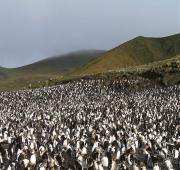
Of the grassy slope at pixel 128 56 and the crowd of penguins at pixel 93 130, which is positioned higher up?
the grassy slope at pixel 128 56

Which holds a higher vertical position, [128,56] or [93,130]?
[128,56]

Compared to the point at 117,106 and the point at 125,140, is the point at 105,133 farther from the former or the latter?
the point at 117,106

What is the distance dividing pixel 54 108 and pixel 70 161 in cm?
2949

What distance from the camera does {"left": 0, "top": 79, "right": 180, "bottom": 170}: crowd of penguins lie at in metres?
22.7

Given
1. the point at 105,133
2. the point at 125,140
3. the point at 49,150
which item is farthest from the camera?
the point at 105,133

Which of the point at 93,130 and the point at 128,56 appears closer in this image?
the point at 93,130

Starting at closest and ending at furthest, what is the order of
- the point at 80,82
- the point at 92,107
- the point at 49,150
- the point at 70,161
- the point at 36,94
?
1. the point at 70,161
2. the point at 49,150
3. the point at 92,107
4. the point at 36,94
5. the point at 80,82

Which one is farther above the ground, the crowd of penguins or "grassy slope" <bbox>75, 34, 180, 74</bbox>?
"grassy slope" <bbox>75, 34, 180, 74</bbox>

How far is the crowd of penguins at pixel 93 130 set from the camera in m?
22.7

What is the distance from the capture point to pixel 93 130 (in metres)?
33.0

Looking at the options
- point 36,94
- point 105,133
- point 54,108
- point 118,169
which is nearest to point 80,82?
point 36,94

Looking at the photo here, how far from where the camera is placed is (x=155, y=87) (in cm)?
6775

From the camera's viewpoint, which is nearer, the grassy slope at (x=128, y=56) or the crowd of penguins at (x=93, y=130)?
the crowd of penguins at (x=93, y=130)

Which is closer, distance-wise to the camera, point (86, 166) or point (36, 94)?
point (86, 166)
